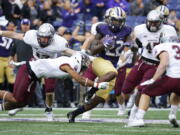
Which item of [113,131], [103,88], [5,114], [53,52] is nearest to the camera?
[113,131]

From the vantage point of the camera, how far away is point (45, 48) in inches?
368

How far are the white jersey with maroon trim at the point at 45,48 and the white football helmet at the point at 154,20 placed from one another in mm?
1275

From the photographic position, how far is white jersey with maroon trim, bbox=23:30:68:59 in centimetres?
934

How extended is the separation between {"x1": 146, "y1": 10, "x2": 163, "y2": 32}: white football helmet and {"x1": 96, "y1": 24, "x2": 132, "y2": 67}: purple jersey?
1.18 ft

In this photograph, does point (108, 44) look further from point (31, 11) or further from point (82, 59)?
point (31, 11)

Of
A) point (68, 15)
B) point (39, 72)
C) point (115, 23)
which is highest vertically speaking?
point (68, 15)

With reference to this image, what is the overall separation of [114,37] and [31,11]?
245 inches

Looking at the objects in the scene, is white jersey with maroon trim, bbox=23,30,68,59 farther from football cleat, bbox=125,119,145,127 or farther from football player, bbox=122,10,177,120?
football cleat, bbox=125,119,145,127

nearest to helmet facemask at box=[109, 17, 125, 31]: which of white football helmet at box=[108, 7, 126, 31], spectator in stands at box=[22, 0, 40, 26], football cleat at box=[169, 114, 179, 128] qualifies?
white football helmet at box=[108, 7, 126, 31]

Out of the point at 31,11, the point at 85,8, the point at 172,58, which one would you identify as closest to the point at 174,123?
the point at 172,58

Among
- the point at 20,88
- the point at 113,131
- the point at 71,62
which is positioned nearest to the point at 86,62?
the point at 71,62

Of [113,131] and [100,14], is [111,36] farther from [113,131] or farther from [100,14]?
[100,14]

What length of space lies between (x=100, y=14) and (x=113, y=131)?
9.02 meters

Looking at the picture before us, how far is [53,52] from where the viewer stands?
9.41m
